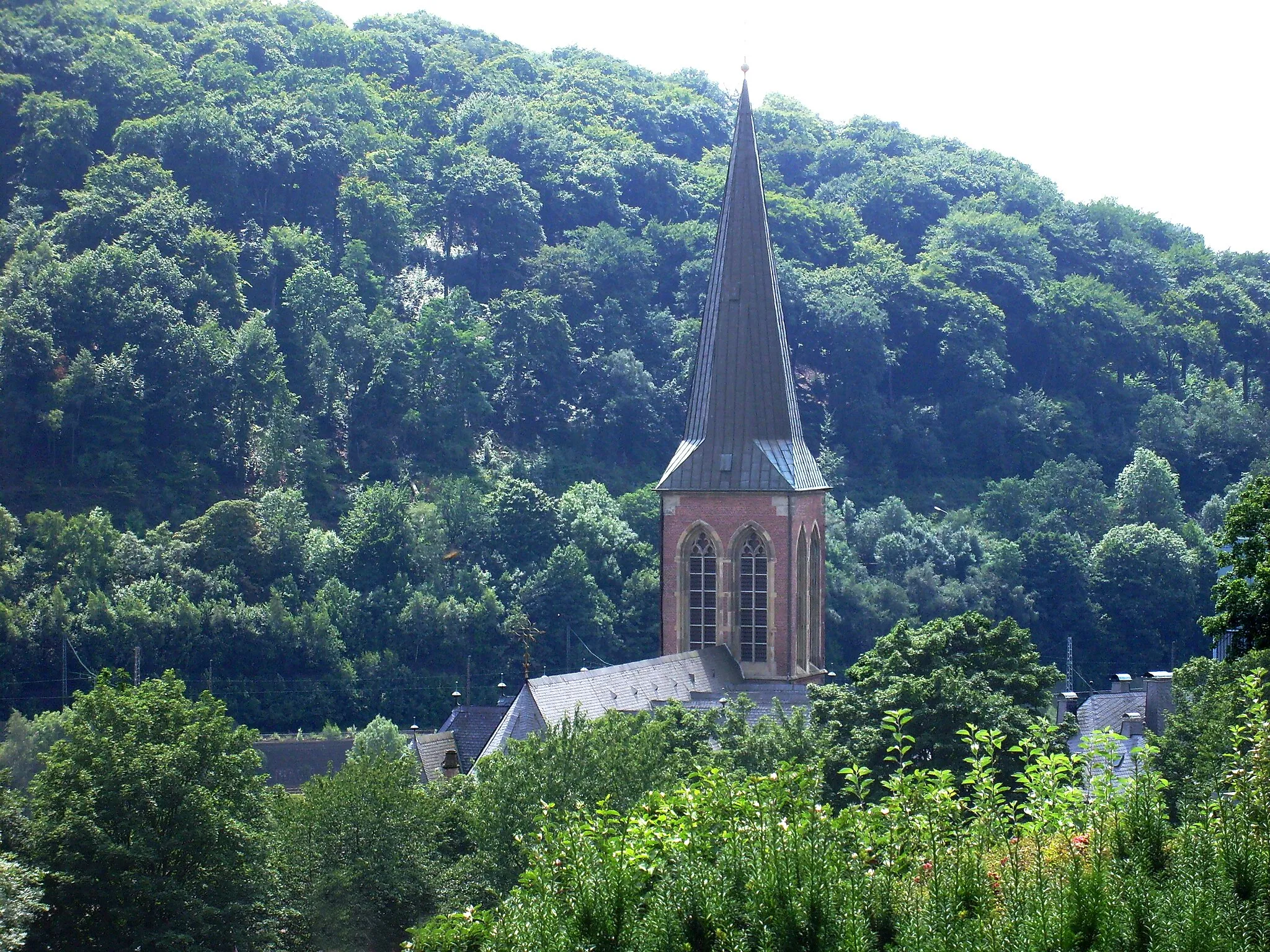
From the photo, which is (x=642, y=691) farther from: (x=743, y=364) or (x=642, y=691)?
(x=743, y=364)

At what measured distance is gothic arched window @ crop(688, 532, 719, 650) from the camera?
52.6 meters

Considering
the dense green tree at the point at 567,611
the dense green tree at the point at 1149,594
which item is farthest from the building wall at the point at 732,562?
the dense green tree at the point at 1149,594

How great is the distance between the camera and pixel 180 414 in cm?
8506

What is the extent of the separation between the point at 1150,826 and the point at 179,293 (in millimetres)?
79022

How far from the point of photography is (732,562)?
5238 cm

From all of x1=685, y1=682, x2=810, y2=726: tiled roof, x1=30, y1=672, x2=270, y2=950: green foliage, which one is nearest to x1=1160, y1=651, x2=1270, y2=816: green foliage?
x1=685, y1=682, x2=810, y2=726: tiled roof

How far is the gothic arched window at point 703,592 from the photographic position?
52.6 meters

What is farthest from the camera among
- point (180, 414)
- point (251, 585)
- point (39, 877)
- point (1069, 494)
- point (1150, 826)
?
point (1069, 494)

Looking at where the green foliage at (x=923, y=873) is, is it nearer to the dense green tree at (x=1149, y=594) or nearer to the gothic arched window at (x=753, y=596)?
the gothic arched window at (x=753, y=596)

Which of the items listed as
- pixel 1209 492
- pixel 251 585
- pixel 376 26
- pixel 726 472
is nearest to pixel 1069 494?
pixel 1209 492

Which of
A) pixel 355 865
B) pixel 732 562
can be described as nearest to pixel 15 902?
pixel 355 865

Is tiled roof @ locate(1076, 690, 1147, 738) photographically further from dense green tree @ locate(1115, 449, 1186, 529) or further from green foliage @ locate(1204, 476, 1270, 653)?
dense green tree @ locate(1115, 449, 1186, 529)

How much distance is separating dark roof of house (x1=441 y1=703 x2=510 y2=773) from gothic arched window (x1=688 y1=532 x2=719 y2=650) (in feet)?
19.2

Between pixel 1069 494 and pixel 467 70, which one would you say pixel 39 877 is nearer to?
pixel 1069 494
